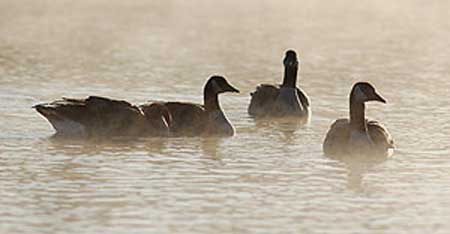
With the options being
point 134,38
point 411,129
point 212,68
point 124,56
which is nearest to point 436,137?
point 411,129

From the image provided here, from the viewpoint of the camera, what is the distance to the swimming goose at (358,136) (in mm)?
16969

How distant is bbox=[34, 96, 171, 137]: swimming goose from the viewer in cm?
1806

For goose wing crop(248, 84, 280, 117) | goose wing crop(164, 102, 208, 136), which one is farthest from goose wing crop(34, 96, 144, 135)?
goose wing crop(248, 84, 280, 117)

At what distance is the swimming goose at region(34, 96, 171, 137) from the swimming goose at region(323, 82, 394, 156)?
8.22ft

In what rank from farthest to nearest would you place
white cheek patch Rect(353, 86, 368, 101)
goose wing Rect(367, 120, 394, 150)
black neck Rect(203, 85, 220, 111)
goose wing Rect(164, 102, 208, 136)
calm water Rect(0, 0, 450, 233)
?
black neck Rect(203, 85, 220, 111)
goose wing Rect(164, 102, 208, 136)
white cheek patch Rect(353, 86, 368, 101)
goose wing Rect(367, 120, 394, 150)
calm water Rect(0, 0, 450, 233)

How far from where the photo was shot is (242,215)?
12938 millimetres

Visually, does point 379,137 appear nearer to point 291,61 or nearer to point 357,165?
point 357,165

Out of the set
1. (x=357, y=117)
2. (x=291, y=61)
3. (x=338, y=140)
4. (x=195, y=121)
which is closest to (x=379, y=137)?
(x=357, y=117)

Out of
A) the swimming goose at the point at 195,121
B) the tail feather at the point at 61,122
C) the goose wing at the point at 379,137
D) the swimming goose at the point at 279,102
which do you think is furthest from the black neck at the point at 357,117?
the tail feather at the point at 61,122

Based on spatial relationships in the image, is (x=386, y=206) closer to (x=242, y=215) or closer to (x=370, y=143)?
(x=242, y=215)

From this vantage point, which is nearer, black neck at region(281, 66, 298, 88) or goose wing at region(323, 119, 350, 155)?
goose wing at region(323, 119, 350, 155)

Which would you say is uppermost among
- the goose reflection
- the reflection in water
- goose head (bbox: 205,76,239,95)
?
goose head (bbox: 205,76,239,95)

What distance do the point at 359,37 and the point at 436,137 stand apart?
20.5 meters

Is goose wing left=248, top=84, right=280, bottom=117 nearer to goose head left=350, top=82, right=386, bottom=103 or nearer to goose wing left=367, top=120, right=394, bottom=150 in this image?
goose head left=350, top=82, right=386, bottom=103
